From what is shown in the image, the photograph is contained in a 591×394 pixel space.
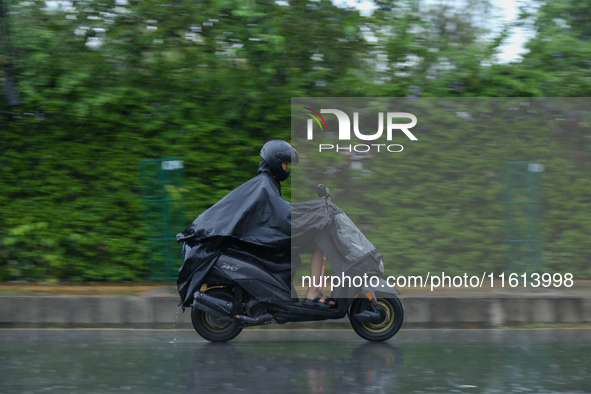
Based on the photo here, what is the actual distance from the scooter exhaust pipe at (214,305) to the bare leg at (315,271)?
2.49 ft

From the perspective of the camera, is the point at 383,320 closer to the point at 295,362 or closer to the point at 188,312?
the point at 295,362

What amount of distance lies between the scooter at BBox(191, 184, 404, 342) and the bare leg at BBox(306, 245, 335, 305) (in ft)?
0.45

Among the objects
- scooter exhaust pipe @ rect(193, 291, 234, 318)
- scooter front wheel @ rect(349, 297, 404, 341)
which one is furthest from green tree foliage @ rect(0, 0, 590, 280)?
scooter exhaust pipe @ rect(193, 291, 234, 318)

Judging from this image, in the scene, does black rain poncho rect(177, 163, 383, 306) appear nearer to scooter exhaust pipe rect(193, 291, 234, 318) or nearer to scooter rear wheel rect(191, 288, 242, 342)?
scooter exhaust pipe rect(193, 291, 234, 318)

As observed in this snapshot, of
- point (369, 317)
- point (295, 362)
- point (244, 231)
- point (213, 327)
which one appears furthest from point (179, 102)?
point (295, 362)

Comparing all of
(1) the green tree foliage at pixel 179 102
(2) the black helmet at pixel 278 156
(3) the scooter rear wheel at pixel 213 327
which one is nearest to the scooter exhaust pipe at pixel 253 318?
(3) the scooter rear wheel at pixel 213 327

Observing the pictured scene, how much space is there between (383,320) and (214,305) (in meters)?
1.61

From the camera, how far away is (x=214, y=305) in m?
6.21

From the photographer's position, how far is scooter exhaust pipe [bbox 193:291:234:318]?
6211 millimetres

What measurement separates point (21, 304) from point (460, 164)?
18.1ft

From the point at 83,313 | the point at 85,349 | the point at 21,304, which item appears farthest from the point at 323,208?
the point at 21,304

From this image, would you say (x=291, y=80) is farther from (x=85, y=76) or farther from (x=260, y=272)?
(x=260, y=272)

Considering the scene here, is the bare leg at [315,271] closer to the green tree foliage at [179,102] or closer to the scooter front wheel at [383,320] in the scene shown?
the scooter front wheel at [383,320]

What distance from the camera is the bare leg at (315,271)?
250 inches
